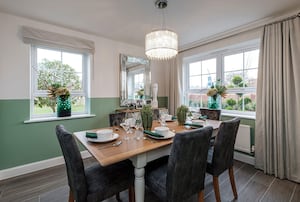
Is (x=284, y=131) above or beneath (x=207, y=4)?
beneath

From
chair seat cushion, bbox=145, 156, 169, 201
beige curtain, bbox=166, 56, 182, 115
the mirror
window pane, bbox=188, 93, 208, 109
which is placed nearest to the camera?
chair seat cushion, bbox=145, 156, 169, 201

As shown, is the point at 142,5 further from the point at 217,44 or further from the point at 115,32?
the point at 217,44

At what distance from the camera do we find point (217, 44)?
2.90m

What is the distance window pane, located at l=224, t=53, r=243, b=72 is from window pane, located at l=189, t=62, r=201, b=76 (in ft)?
1.99

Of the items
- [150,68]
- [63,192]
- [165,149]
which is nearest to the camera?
[165,149]

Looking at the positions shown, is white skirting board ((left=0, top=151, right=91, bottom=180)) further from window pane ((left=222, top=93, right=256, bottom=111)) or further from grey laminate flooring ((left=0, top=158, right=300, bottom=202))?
window pane ((left=222, top=93, right=256, bottom=111))

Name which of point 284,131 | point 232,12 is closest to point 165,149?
point 284,131

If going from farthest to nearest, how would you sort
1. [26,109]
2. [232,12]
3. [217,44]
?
[217,44]
[26,109]
[232,12]

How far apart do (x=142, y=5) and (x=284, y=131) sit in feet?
8.39

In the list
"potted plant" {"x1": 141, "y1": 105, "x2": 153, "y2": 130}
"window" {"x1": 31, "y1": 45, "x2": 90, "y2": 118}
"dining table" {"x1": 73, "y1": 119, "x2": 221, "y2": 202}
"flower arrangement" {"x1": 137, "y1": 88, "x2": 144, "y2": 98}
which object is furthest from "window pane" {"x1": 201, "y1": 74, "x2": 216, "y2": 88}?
"window" {"x1": 31, "y1": 45, "x2": 90, "y2": 118}

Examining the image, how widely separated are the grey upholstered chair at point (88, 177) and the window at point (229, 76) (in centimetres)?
243

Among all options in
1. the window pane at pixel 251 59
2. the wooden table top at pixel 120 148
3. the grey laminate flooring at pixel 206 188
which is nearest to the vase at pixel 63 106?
the grey laminate flooring at pixel 206 188

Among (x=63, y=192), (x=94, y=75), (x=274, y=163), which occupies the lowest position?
(x=63, y=192)

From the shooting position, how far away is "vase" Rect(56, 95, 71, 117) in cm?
248
